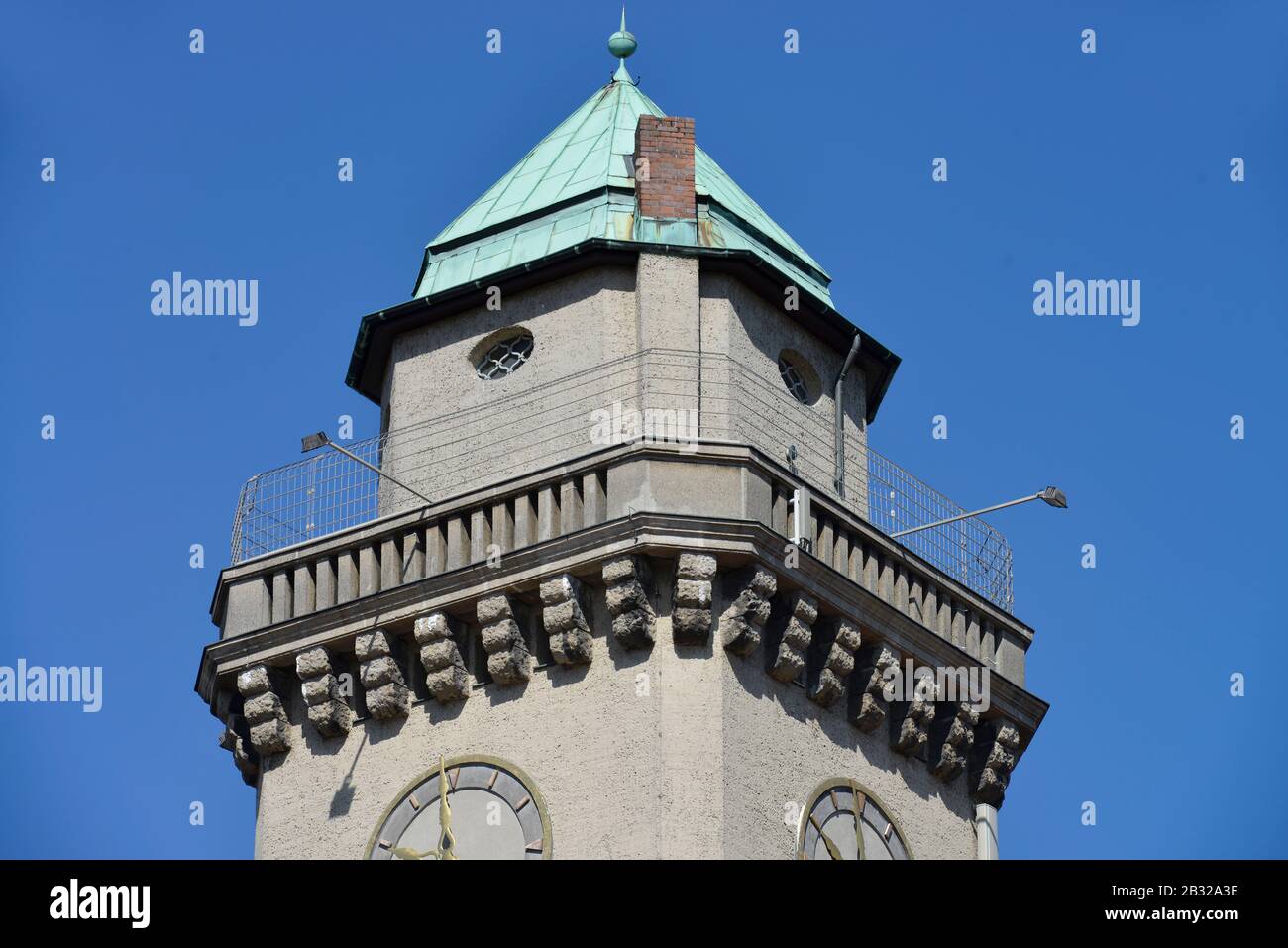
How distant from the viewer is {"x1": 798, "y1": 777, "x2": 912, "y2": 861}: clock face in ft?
136

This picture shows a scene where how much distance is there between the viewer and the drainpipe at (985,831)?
44094 millimetres

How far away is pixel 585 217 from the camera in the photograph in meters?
44.9

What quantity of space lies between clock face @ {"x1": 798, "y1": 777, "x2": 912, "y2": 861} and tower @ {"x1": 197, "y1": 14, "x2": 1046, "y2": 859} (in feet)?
0.15

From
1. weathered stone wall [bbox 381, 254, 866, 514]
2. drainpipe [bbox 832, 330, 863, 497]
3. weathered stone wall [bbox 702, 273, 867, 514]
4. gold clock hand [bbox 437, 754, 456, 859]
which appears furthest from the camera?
drainpipe [bbox 832, 330, 863, 497]

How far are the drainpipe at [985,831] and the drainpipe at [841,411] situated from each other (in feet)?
13.2

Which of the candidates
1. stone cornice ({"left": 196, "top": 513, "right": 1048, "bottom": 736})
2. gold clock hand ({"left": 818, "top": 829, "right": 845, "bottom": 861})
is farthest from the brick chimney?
gold clock hand ({"left": 818, "top": 829, "right": 845, "bottom": 861})

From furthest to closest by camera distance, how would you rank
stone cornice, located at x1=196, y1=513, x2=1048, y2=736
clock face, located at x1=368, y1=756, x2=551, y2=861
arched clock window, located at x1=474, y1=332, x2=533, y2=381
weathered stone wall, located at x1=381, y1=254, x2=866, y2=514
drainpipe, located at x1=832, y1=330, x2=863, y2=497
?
1. drainpipe, located at x1=832, y1=330, x2=863, y2=497
2. arched clock window, located at x1=474, y1=332, x2=533, y2=381
3. weathered stone wall, located at x1=381, y1=254, x2=866, y2=514
4. stone cornice, located at x1=196, y1=513, x2=1048, y2=736
5. clock face, located at x1=368, y1=756, x2=551, y2=861

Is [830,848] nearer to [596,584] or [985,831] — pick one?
[985,831]

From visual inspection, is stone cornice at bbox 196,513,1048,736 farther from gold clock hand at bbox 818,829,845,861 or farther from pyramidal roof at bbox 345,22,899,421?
pyramidal roof at bbox 345,22,899,421

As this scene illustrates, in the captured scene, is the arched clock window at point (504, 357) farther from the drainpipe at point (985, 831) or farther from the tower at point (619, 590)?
the drainpipe at point (985, 831)

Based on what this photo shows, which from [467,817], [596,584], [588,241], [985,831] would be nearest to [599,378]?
[588,241]

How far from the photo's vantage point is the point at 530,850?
134 ft
